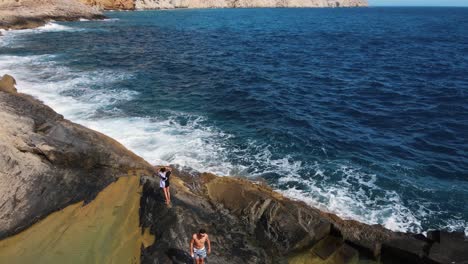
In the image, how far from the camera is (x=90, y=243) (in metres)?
13.0

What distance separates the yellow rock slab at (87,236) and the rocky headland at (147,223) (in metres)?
0.04

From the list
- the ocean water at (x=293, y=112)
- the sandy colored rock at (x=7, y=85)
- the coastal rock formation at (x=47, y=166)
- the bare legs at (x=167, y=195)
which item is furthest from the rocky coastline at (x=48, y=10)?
the bare legs at (x=167, y=195)

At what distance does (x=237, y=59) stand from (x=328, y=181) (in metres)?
31.7

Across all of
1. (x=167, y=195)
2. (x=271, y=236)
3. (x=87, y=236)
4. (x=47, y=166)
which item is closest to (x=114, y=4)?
(x=47, y=166)

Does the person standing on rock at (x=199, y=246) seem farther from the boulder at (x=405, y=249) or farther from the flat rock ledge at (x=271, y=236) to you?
the boulder at (x=405, y=249)

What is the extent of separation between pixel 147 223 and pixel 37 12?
79546 mm

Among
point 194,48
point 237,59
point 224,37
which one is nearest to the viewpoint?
point 237,59

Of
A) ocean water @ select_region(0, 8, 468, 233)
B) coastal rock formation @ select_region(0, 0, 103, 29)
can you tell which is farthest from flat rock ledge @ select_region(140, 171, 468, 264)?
coastal rock formation @ select_region(0, 0, 103, 29)

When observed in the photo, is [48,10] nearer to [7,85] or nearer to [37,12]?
[37,12]

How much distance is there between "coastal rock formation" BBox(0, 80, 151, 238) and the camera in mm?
14586

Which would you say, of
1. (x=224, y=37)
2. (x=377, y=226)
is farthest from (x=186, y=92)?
(x=224, y=37)

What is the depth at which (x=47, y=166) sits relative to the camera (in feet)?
53.9

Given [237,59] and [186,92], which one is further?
[237,59]

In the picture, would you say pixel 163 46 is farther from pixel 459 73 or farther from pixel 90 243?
pixel 90 243
